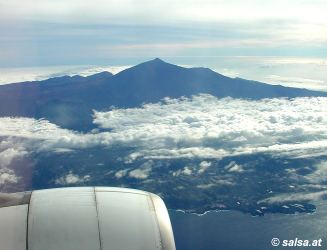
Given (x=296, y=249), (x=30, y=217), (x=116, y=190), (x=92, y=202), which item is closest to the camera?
(x=30, y=217)

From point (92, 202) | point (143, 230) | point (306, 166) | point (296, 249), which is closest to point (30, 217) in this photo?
point (92, 202)

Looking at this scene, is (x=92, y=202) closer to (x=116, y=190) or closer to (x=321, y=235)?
(x=116, y=190)

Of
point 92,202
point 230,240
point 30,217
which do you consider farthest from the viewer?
point 230,240

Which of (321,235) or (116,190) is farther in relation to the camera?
(321,235)

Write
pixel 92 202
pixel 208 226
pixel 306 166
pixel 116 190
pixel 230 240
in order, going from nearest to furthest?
pixel 92 202
pixel 116 190
pixel 230 240
pixel 208 226
pixel 306 166

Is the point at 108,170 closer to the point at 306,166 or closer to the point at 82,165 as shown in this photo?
the point at 82,165

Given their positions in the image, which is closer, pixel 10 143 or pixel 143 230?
pixel 143 230

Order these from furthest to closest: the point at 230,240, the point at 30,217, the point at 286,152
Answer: the point at 286,152 → the point at 230,240 → the point at 30,217

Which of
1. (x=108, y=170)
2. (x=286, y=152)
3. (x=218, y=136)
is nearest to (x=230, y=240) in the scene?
(x=108, y=170)

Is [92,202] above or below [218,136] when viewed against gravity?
above
